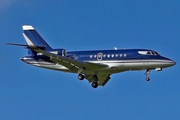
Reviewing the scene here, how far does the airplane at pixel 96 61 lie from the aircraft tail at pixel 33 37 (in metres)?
0.33

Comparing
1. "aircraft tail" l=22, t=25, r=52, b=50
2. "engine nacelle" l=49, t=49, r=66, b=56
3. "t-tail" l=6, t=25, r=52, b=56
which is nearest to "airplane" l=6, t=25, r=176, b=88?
"engine nacelle" l=49, t=49, r=66, b=56

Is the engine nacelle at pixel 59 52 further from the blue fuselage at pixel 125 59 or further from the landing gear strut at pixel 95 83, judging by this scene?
the landing gear strut at pixel 95 83

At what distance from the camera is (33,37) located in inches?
2153

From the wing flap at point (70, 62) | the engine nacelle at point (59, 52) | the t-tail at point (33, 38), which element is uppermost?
the t-tail at point (33, 38)

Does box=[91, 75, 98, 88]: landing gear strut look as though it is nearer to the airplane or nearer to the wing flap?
the airplane

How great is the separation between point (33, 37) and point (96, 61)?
9073 mm

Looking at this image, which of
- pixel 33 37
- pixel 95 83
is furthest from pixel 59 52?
pixel 33 37

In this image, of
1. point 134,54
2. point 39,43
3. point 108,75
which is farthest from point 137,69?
point 39,43

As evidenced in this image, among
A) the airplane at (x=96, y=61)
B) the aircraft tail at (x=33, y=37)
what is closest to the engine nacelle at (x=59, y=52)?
the airplane at (x=96, y=61)

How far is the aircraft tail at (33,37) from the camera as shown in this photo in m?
53.9

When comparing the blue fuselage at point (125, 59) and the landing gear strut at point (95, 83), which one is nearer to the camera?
the blue fuselage at point (125, 59)

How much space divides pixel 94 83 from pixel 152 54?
7565 mm

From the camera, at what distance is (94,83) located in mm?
52219

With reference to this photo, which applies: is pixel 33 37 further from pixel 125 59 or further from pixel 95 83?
pixel 125 59
